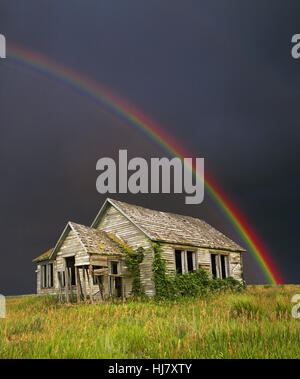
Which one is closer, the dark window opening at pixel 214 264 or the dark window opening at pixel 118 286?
the dark window opening at pixel 118 286

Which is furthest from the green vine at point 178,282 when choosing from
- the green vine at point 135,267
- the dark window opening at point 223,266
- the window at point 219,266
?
the dark window opening at point 223,266

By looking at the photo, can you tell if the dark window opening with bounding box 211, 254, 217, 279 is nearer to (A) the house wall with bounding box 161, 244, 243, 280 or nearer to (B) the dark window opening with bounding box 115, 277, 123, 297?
(A) the house wall with bounding box 161, 244, 243, 280

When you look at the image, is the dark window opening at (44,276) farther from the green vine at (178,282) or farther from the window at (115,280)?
the green vine at (178,282)

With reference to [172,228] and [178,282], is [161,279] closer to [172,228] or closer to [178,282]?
[178,282]

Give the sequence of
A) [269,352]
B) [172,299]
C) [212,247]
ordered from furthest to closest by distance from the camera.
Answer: [212,247] → [172,299] → [269,352]

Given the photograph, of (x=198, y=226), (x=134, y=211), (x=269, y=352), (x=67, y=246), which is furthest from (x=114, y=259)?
(x=269, y=352)

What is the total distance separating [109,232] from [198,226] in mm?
10063

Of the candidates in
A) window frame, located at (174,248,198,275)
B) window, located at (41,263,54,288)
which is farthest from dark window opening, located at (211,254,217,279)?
window, located at (41,263,54,288)

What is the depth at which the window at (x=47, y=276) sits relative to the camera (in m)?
32.2

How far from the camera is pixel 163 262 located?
871 inches

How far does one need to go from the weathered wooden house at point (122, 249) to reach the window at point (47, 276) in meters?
0.09

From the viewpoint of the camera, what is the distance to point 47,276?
32.4m
